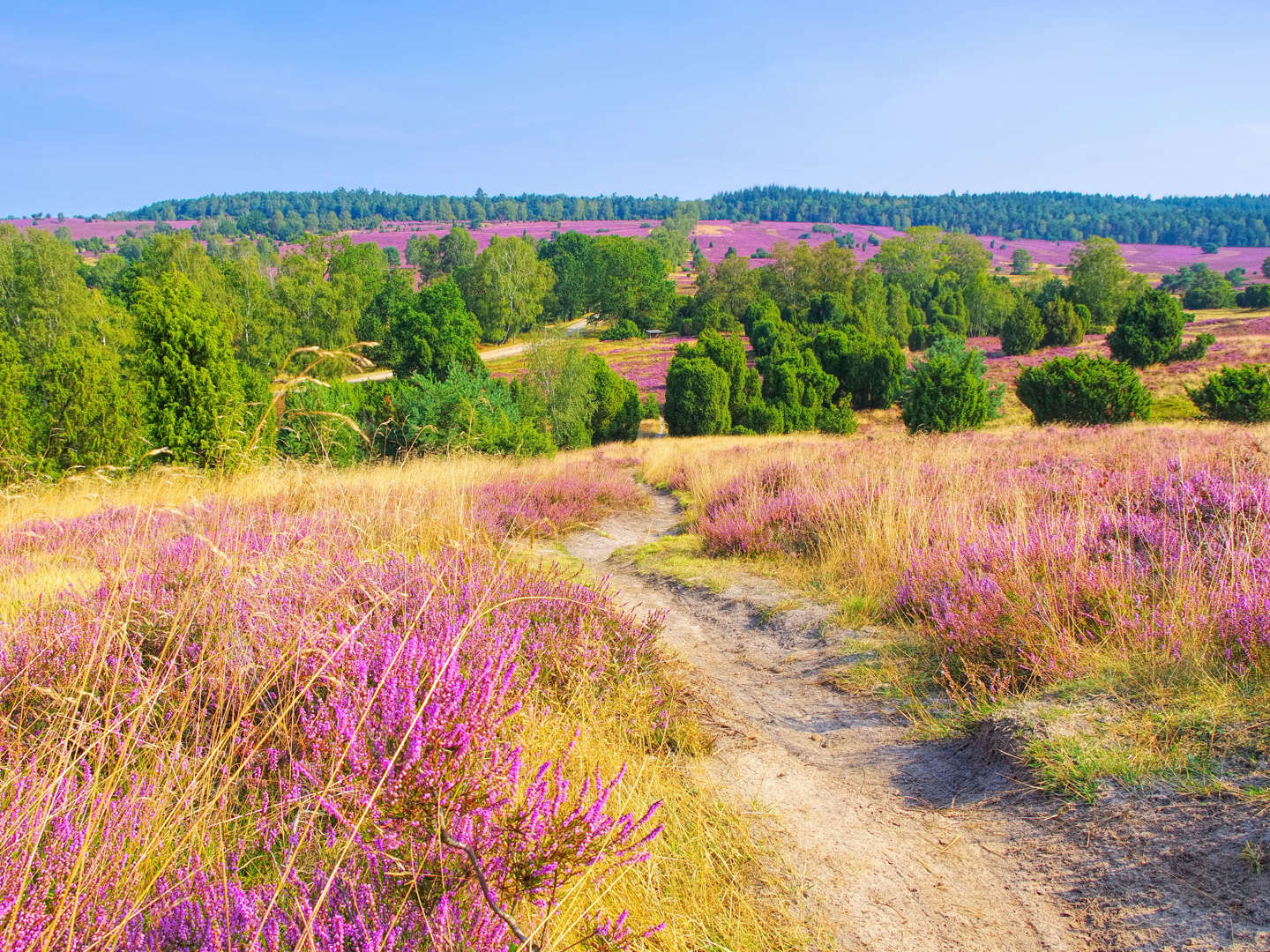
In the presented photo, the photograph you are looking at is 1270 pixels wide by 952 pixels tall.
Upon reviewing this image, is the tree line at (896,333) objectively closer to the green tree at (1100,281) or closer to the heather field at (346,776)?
the green tree at (1100,281)

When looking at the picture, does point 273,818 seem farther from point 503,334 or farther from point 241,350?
point 503,334

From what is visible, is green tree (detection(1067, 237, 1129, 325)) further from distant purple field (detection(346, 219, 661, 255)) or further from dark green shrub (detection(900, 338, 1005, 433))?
distant purple field (detection(346, 219, 661, 255))

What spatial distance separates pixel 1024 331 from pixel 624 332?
42.6 metres

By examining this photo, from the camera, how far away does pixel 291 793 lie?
2059 mm

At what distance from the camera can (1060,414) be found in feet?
81.3

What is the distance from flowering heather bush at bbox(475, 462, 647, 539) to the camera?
8695 mm

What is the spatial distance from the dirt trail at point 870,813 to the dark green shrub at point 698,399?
29859 millimetres

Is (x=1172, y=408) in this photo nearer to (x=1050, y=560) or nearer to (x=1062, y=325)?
(x=1050, y=560)

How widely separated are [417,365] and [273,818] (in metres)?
37.8

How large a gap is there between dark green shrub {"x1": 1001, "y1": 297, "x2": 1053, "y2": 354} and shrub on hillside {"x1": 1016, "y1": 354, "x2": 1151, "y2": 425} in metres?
35.7

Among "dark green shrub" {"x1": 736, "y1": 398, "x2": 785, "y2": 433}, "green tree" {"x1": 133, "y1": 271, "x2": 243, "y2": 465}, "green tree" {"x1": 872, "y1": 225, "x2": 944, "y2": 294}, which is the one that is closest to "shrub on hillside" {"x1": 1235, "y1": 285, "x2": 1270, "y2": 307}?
"green tree" {"x1": 872, "y1": 225, "x2": 944, "y2": 294}

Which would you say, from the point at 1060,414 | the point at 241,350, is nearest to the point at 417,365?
the point at 241,350

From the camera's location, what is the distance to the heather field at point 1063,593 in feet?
9.63

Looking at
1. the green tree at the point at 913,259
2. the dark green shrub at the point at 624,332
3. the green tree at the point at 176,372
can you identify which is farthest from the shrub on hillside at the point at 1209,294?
the green tree at the point at 176,372
